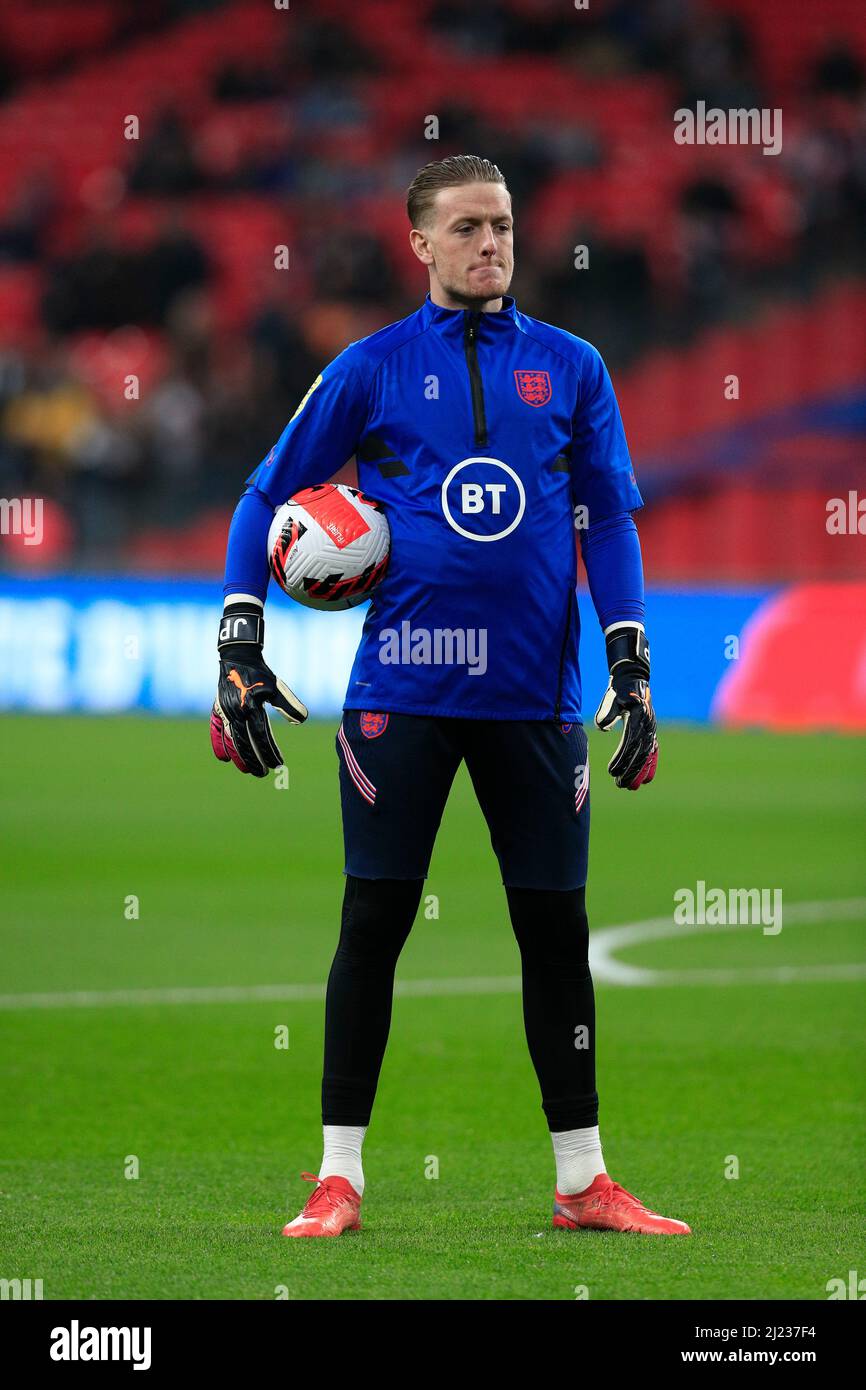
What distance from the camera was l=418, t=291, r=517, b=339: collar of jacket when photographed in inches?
185

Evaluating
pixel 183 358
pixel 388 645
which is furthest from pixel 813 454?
pixel 388 645

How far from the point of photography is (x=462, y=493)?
459cm

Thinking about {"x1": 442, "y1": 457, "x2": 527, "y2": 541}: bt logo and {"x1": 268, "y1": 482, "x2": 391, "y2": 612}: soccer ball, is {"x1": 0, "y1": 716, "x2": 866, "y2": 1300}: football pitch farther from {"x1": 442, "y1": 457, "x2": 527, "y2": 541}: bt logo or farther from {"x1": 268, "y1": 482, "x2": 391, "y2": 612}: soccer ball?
{"x1": 442, "y1": 457, "x2": 527, "y2": 541}: bt logo

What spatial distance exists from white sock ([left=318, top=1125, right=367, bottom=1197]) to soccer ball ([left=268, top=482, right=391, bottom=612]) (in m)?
1.13

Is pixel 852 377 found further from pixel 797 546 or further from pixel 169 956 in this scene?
pixel 169 956

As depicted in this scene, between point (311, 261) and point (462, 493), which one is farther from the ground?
point (311, 261)

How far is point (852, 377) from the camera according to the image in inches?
912

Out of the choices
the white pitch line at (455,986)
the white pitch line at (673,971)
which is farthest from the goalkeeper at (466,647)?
the white pitch line at (673,971)

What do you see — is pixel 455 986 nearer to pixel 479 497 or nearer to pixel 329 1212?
pixel 329 1212

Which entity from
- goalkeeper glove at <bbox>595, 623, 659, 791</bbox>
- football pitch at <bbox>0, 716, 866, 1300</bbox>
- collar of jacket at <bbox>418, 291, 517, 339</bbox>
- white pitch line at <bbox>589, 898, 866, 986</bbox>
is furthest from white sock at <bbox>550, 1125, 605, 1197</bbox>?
white pitch line at <bbox>589, 898, 866, 986</bbox>

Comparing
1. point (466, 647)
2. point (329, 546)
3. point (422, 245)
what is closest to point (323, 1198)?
point (466, 647)

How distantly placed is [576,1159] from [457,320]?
6.05 feet

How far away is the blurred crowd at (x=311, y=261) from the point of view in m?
21.7
